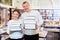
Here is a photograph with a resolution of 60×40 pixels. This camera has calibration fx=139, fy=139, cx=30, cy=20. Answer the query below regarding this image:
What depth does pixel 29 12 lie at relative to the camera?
8.30ft

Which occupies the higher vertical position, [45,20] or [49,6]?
[49,6]

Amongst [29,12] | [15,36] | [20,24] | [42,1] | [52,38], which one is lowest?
[52,38]

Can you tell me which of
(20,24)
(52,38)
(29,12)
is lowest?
(52,38)

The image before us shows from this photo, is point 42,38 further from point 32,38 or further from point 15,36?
point 15,36

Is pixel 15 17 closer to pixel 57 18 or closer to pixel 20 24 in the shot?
pixel 20 24

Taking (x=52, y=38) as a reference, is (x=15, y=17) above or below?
above

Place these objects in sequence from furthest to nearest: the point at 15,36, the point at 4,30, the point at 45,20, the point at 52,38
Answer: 1. the point at 52,38
2. the point at 45,20
3. the point at 4,30
4. the point at 15,36

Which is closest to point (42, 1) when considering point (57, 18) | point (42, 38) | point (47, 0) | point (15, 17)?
point (47, 0)

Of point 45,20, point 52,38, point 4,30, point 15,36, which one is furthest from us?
point 52,38

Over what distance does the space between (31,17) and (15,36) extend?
0.44 metres

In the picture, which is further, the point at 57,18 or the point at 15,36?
the point at 57,18

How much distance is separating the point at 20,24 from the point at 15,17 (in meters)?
0.15

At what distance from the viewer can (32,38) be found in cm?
251

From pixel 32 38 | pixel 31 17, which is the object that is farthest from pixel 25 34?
pixel 31 17
